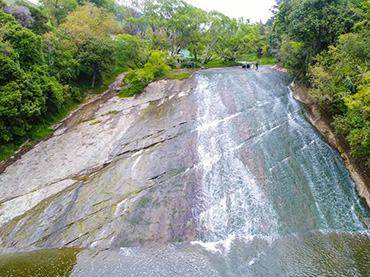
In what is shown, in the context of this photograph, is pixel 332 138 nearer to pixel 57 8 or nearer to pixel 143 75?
pixel 143 75

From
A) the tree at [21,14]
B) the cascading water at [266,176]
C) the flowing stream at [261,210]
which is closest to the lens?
the flowing stream at [261,210]

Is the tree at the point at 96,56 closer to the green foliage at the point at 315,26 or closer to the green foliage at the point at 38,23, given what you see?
the green foliage at the point at 38,23

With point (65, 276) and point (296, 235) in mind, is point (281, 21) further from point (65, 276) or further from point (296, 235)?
point (65, 276)

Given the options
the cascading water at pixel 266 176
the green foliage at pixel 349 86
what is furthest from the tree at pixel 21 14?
the green foliage at pixel 349 86

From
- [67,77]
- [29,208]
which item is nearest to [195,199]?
[29,208]

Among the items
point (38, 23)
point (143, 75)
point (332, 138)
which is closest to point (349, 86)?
point (332, 138)
